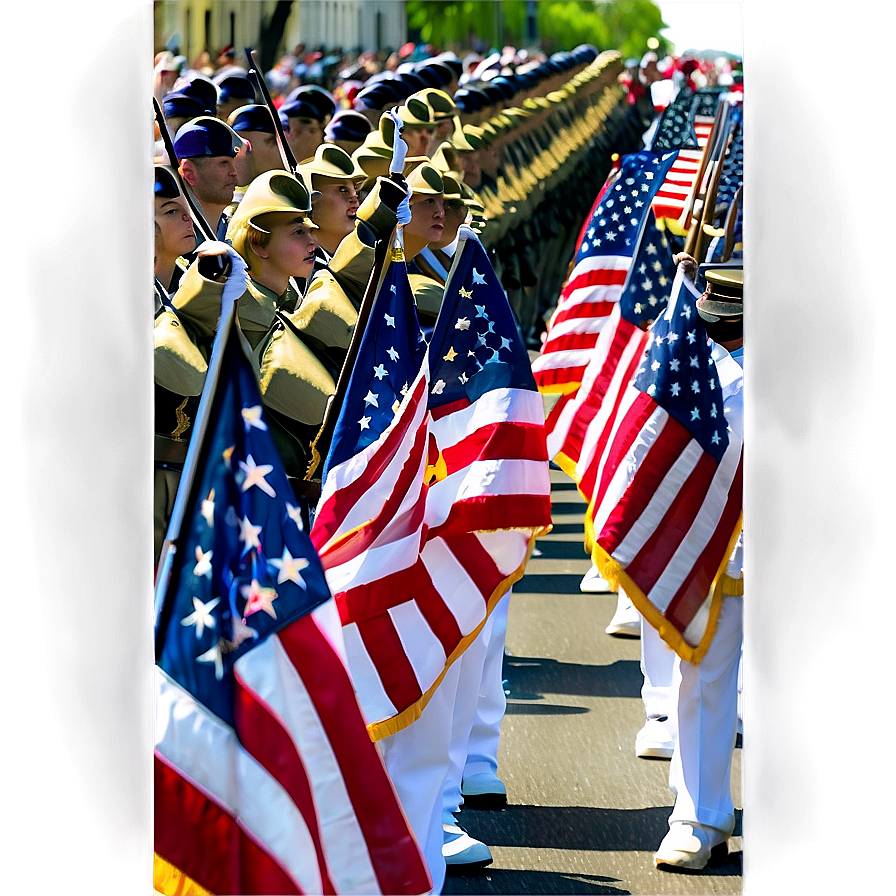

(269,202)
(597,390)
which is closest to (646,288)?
(597,390)

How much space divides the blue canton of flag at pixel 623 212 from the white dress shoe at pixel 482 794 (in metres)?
3.21

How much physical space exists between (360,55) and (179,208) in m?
21.4

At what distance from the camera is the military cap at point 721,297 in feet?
17.5

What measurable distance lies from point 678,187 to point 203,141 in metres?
4.20

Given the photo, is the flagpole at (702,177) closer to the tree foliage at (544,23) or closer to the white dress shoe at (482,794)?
the white dress shoe at (482,794)

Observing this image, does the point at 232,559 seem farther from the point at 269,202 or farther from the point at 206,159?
the point at 206,159

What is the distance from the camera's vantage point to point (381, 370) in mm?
4234

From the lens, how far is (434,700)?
4695 mm

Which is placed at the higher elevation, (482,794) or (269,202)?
(269,202)

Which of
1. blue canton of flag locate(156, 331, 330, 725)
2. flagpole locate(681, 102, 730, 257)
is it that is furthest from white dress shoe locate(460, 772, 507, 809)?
blue canton of flag locate(156, 331, 330, 725)

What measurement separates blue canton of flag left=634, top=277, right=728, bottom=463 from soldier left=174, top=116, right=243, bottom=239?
6.32 feet

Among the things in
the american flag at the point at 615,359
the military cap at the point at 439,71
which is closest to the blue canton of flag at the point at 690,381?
the american flag at the point at 615,359
